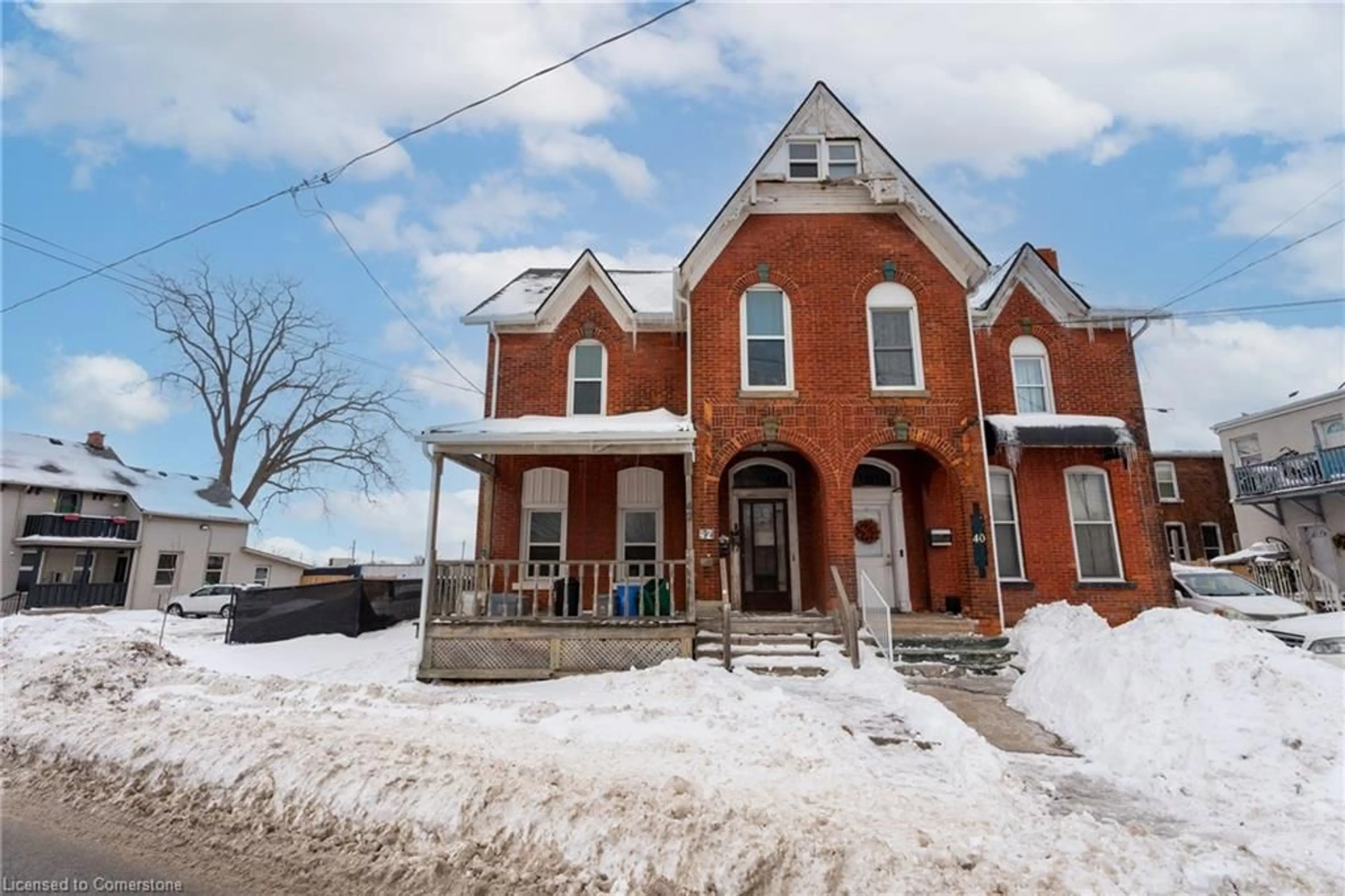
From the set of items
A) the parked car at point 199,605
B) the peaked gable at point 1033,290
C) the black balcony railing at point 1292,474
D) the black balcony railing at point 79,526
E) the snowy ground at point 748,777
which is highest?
the peaked gable at point 1033,290

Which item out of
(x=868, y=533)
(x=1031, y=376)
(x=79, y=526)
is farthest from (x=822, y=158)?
(x=79, y=526)

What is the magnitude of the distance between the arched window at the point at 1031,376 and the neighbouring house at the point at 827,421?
0.04 meters

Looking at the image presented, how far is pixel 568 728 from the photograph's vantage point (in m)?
6.46

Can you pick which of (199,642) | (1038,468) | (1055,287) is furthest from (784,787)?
(199,642)

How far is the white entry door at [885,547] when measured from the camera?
1220 centimetres

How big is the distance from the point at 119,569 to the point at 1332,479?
45608 millimetres

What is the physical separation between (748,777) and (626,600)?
207 inches

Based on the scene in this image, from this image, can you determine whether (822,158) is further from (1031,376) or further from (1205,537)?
(1205,537)

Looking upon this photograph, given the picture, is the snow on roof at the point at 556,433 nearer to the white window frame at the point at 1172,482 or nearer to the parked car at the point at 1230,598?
the parked car at the point at 1230,598

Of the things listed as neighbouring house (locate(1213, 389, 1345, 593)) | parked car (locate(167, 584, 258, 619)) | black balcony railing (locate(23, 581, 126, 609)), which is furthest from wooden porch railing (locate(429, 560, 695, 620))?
black balcony railing (locate(23, 581, 126, 609))

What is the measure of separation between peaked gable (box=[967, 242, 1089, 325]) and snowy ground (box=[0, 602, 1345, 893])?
324 inches

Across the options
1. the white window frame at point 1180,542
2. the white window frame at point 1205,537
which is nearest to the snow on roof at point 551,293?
the white window frame at point 1180,542

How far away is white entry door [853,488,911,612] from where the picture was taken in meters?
12.2

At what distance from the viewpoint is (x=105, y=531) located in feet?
85.8
